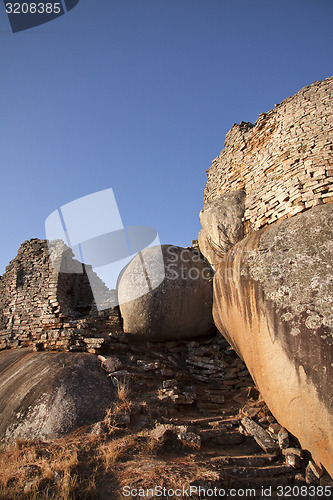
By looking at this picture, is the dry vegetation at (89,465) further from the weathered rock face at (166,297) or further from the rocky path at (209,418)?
the weathered rock face at (166,297)

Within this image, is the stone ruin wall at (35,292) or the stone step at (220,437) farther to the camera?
the stone ruin wall at (35,292)

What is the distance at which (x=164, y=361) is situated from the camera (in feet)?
19.2

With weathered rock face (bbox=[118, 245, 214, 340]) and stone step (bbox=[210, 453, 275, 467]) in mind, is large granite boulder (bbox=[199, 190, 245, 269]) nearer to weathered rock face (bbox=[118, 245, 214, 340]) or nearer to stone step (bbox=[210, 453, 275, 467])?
weathered rock face (bbox=[118, 245, 214, 340])

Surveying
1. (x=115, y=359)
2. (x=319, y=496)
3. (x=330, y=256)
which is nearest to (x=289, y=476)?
(x=319, y=496)

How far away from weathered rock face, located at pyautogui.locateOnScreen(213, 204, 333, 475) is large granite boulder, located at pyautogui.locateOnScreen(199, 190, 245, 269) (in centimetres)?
114

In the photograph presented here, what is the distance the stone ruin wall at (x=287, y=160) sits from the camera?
4445mm

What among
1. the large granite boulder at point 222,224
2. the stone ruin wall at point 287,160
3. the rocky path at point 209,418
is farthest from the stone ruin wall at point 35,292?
the stone ruin wall at point 287,160

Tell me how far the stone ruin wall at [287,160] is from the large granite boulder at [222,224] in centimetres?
19

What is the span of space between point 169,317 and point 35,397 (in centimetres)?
307

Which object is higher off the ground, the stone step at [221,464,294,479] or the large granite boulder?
the large granite boulder

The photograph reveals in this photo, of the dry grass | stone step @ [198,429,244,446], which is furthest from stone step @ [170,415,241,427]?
the dry grass

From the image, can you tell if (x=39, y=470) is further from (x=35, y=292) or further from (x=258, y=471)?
(x=35, y=292)

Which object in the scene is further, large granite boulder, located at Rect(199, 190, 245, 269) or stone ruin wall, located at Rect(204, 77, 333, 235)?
large granite boulder, located at Rect(199, 190, 245, 269)

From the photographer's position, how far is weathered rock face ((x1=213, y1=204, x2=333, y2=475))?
3068mm
